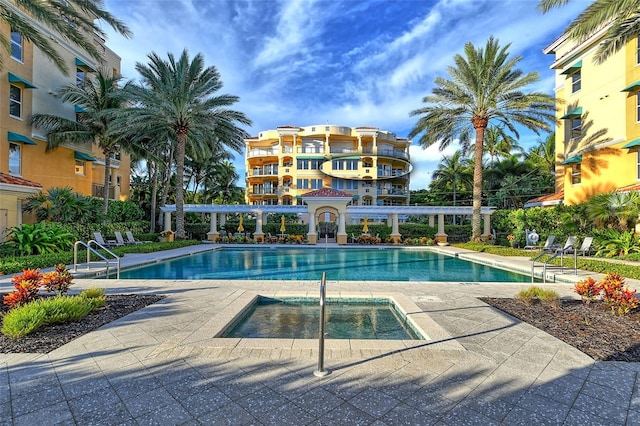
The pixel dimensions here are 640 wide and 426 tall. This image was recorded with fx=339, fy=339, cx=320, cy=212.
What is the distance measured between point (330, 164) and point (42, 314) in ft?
138

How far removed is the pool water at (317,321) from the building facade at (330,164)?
3805 cm

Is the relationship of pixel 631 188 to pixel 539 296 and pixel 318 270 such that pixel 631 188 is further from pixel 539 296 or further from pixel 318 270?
pixel 318 270

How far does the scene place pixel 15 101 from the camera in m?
17.8

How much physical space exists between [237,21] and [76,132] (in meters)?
11.8

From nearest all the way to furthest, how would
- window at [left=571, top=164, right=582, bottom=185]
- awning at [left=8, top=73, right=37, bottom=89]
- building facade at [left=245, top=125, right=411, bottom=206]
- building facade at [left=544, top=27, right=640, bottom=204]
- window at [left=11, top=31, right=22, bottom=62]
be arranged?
awning at [left=8, top=73, right=37, bottom=89], building facade at [left=544, top=27, right=640, bottom=204], window at [left=11, top=31, right=22, bottom=62], window at [left=571, top=164, right=582, bottom=185], building facade at [left=245, top=125, right=411, bottom=206]

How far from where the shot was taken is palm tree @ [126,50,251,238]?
63.8 feet

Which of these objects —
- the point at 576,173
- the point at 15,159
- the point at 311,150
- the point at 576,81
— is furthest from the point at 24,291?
the point at 311,150

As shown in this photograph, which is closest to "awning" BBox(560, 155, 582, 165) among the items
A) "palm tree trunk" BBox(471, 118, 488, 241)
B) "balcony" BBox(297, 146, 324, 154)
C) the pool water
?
"palm tree trunk" BBox(471, 118, 488, 241)

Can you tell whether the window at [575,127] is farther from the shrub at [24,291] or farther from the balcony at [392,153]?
the shrub at [24,291]

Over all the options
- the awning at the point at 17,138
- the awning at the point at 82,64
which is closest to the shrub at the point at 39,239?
the awning at the point at 17,138

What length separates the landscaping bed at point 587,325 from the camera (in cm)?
439

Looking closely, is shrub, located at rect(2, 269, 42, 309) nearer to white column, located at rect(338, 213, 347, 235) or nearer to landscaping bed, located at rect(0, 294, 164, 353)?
landscaping bed, located at rect(0, 294, 164, 353)

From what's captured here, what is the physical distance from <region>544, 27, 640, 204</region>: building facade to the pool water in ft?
54.7

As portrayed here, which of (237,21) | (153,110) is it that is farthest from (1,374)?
(153,110)
